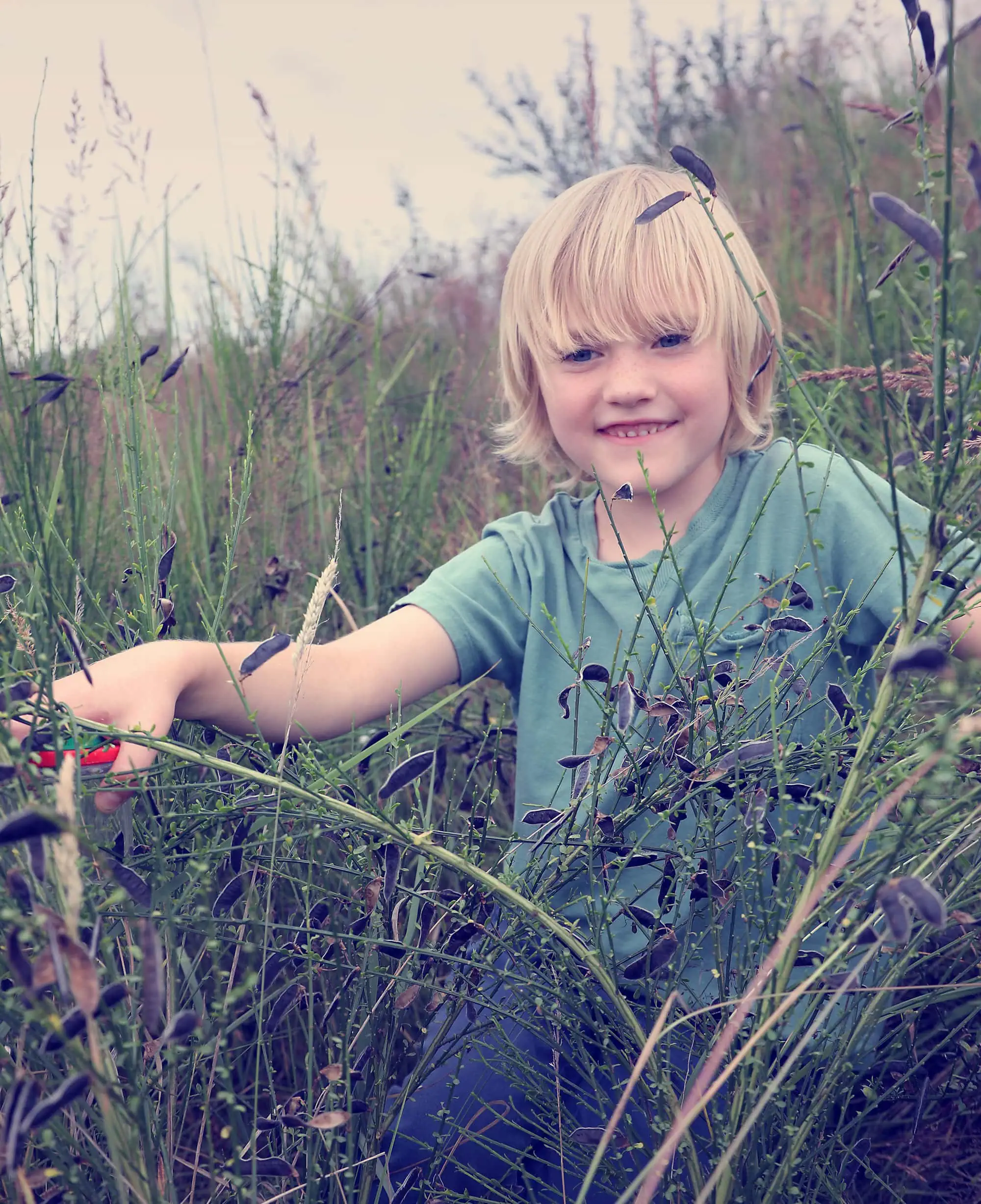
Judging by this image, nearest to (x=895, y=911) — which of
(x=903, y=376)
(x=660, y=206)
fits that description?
(x=660, y=206)

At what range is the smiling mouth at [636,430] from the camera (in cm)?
170

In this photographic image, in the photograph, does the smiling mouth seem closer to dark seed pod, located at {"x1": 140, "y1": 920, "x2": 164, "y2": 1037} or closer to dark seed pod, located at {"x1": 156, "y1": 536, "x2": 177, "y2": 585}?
dark seed pod, located at {"x1": 156, "y1": 536, "x2": 177, "y2": 585}

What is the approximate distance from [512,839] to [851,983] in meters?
0.32

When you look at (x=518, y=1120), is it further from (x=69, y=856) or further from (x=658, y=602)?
(x=69, y=856)

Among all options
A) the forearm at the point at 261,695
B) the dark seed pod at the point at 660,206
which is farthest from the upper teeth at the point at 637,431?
the dark seed pod at the point at 660,206

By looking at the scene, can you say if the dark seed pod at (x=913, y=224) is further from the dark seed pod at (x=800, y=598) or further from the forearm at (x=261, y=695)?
the forearm at (x=261, y=695)

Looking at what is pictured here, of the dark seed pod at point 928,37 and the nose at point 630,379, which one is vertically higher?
the dark seed pod at point 928,37

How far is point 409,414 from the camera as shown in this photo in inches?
128

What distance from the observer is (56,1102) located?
661 mm

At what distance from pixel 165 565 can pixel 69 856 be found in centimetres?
60

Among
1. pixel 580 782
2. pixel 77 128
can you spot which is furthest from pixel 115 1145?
pixel 77 128

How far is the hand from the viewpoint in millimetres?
1068

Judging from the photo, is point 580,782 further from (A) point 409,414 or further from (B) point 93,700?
(A) point 409,414

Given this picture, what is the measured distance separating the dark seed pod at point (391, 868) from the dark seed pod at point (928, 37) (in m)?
0.76
